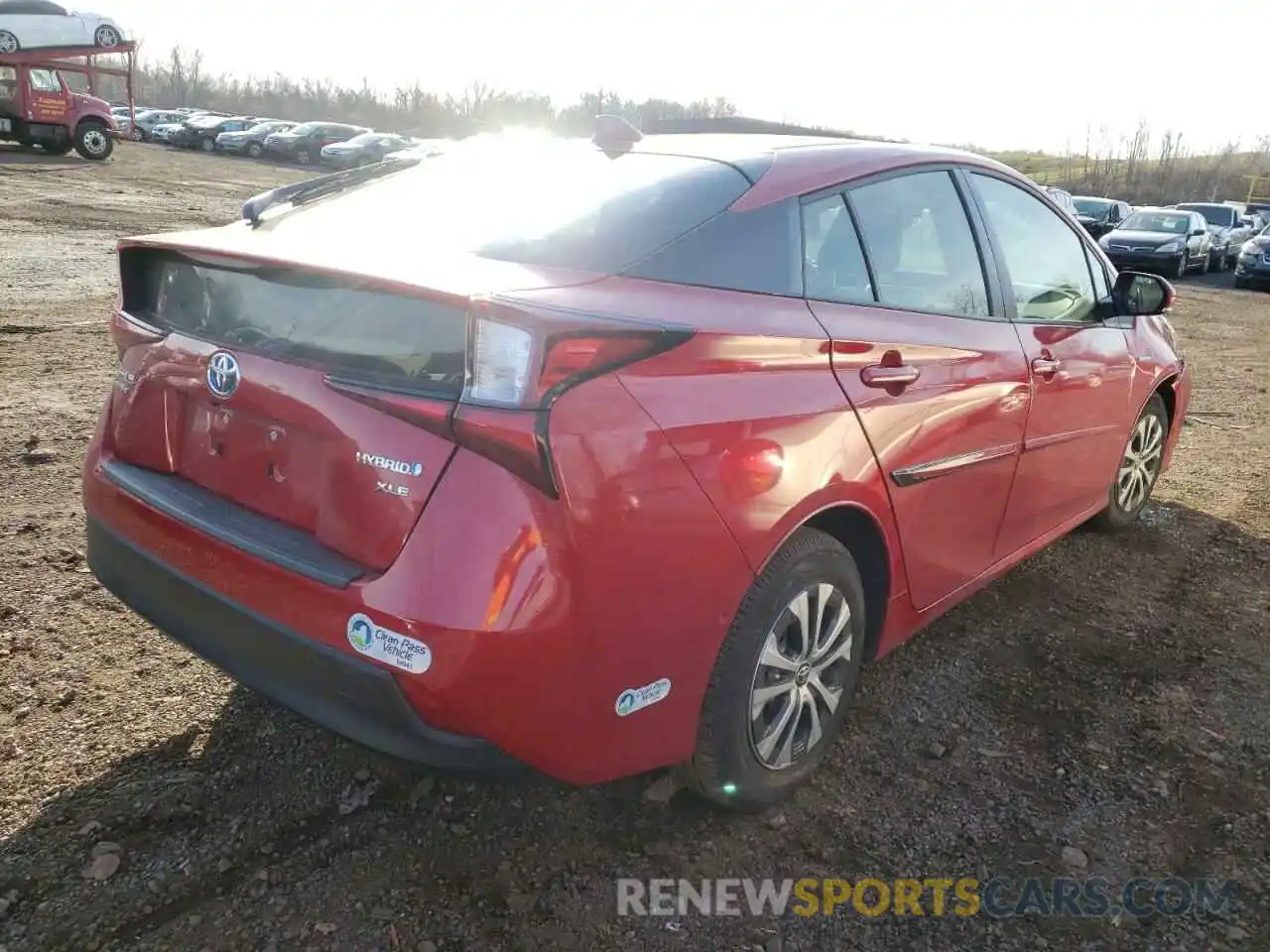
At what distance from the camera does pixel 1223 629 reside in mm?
3879

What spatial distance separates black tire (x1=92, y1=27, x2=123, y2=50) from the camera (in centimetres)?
2658

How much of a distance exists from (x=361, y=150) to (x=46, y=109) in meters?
11.4

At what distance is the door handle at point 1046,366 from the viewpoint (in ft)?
10.9

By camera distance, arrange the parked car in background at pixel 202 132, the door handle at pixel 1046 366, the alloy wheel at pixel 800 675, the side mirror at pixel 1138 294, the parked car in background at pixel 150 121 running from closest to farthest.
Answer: the alloy wheel at pixel 800 675 < the door handle at pixel 1046 366 < the side mirror at pixel 1138 294 < the parked car in background at pixel 202 132 < the parked car in background at pixel 150 121

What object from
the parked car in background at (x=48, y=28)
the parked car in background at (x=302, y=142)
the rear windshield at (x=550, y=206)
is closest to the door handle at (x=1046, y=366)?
the rear windshield at (x=550, y=206)

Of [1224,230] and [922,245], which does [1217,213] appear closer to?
[1224,230]

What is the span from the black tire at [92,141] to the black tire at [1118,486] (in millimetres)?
28823

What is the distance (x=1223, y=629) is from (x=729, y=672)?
2.64 metres

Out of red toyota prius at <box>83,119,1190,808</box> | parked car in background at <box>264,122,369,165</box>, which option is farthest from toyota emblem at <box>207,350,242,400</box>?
parked car in background at <box>264,122,369,165</box>

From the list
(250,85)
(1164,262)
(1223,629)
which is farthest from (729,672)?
(250,85)

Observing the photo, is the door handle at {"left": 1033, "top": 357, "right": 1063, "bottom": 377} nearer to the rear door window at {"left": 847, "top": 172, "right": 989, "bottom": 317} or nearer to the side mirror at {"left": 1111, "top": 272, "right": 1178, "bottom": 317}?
the rear door window at {"left": 847, "top": 172, "right": 989, "bottom": 317}

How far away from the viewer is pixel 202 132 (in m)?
41.4

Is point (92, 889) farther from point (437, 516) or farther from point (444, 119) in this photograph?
point (444, 119)

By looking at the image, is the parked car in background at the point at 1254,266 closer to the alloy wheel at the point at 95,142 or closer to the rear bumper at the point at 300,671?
the rear bumper at the point at 300,671
